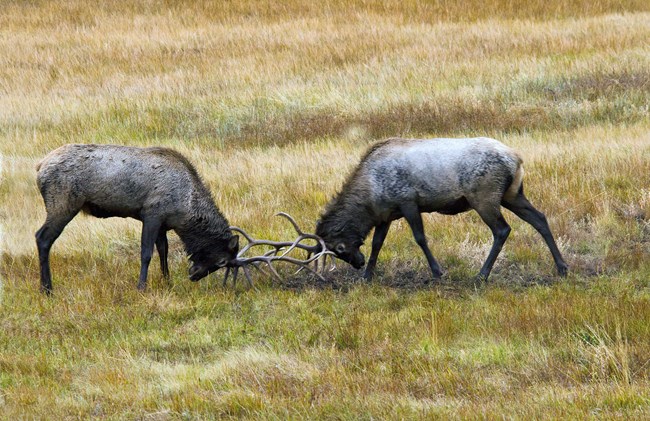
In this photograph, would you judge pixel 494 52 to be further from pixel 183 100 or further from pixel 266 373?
pixel 266 373

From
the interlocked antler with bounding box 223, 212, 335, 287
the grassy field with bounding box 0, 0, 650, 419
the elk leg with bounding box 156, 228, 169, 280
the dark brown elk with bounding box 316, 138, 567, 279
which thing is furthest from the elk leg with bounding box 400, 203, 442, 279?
the elk leg with bounding box 156, 228, 169, 280

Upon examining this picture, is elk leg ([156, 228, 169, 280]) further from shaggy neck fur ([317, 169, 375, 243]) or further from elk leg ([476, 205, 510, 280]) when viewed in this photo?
elk leg ([476, 205, 510, 280])

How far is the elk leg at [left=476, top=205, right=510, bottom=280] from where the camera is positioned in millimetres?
10742

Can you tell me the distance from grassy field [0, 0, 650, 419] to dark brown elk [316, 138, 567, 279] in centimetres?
52

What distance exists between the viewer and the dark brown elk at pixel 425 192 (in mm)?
10703

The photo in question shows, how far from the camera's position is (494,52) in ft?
72.3

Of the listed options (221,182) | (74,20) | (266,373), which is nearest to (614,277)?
(266,373)

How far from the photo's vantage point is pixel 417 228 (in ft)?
36.0

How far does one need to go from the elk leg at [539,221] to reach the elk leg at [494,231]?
0.39 meters

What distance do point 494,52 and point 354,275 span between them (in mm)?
11751

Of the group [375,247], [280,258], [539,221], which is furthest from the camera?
[375,247]

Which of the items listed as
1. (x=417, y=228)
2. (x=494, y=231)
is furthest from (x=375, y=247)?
(x=494, y=231)

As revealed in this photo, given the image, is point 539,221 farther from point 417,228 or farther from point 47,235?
point 47,235

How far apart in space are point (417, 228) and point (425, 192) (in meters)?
0.41
